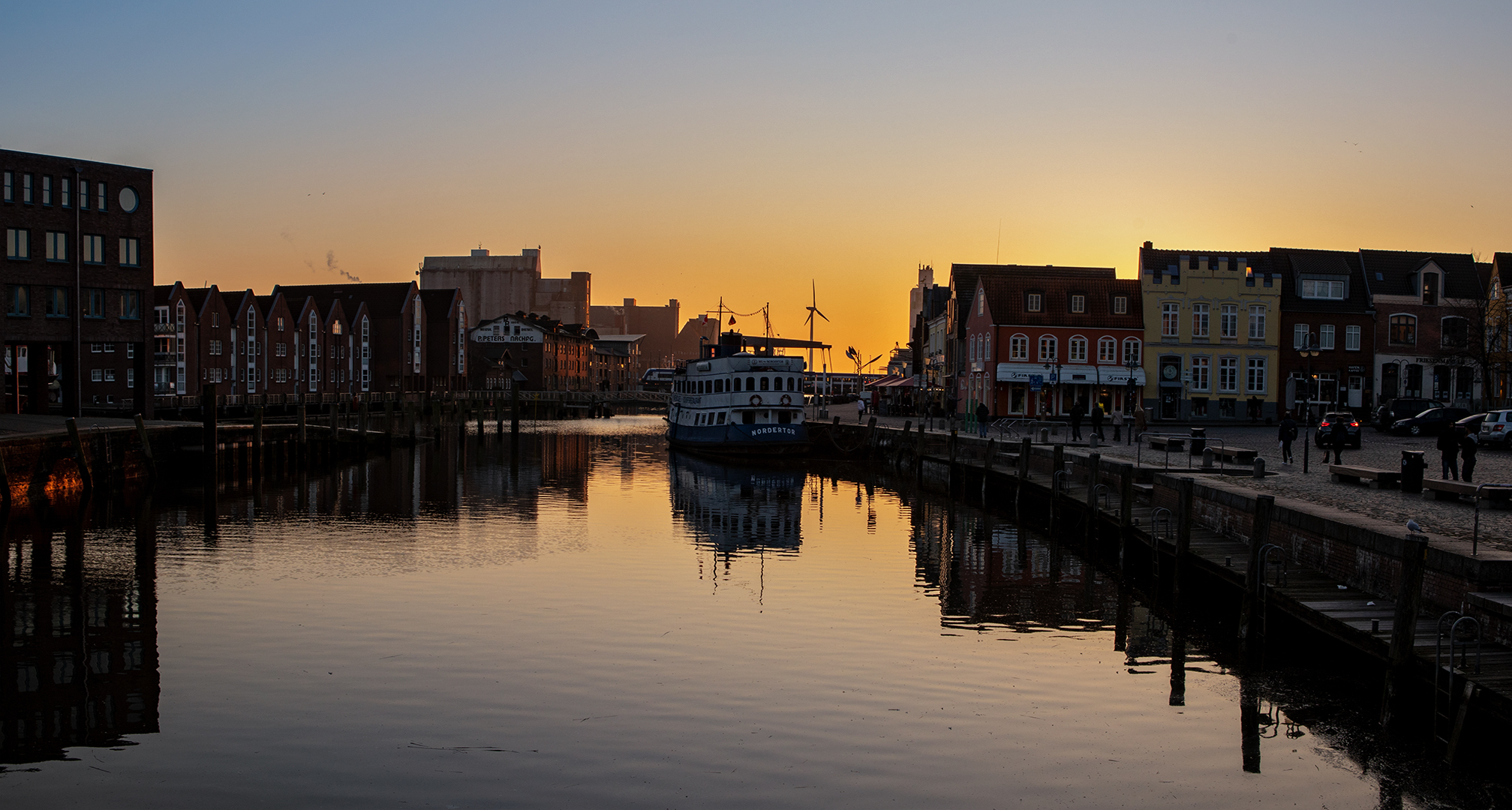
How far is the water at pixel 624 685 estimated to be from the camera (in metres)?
13.0

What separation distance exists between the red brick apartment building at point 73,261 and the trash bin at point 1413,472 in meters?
51.5

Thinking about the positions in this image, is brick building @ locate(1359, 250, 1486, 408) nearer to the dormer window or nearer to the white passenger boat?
the dormer window

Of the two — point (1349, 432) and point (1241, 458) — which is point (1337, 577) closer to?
point (1241, 458)

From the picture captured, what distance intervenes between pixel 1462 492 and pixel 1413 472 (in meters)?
2.23

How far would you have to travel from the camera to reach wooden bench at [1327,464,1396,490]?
86.7 ft

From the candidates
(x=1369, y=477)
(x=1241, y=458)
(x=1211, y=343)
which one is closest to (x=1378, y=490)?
(x=1369, y=477)

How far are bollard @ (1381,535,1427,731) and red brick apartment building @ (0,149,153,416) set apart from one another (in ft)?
175

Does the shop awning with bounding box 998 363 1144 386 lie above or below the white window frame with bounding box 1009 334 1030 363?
below

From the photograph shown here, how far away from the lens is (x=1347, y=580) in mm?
18750

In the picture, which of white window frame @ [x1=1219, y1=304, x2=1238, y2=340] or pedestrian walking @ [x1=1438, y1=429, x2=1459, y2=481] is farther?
white window frame @ [x1=1219, y1=304, x2=1238, y2=340]

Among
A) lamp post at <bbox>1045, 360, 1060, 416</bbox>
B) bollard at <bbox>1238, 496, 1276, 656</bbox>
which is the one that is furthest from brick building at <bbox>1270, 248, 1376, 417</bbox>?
bollard at <bbox>1238, 496, 1276, 656</bbox>

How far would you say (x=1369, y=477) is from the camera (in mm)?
27156

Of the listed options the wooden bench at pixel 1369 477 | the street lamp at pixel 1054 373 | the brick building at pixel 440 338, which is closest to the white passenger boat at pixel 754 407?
the street lamp at pixel 1054 373

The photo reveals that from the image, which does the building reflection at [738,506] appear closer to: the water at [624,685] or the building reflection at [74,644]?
the water at [624,685]
